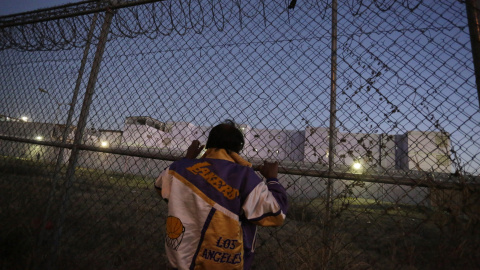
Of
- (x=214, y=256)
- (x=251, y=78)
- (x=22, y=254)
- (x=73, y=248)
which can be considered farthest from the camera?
(x=73, y=248)

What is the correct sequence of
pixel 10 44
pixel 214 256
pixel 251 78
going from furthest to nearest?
pixel 10 44
pixel 251 78
pixel 214 256

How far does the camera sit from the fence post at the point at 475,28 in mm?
1595

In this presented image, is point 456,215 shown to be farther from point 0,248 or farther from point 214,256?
point 0,248

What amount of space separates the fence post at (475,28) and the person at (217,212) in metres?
1.58

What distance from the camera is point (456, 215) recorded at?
150 centimetres

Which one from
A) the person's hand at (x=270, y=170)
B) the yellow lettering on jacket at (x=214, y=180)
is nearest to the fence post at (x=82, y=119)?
the yellow lettering on jacket at (x=214, y=180)

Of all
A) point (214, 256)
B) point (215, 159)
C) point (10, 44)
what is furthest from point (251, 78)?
point (10, 44)

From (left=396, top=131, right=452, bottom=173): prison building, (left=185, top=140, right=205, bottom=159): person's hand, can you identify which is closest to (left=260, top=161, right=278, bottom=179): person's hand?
(left=185, top=140, right=205, bottom=159): person's hand

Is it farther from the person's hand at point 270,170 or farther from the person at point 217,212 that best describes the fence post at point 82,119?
the person's hand at point 270,170

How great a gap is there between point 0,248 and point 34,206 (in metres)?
1.34

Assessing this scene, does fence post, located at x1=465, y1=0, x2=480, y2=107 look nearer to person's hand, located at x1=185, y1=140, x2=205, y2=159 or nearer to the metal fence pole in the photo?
person's hand, located at x1=185, y1=140, x2=205, y2=159

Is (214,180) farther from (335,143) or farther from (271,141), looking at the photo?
(271,141)

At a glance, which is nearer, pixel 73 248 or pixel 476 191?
pixel 476 191

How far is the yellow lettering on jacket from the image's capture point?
4.41ft
